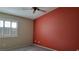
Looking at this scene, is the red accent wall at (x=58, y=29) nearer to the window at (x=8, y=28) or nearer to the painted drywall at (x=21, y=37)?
the painted drywall at (x=21, y=37)

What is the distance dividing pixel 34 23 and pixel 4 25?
1.54ft

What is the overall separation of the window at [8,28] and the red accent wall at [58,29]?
347mm

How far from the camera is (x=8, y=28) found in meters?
1.07

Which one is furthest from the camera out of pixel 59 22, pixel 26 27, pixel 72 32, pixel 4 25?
pixel 72 32

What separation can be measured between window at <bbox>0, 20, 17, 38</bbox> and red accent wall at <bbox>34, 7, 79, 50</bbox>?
347 mm

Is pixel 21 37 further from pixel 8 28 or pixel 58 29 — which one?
pixel 58 29

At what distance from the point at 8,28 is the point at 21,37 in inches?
9.9

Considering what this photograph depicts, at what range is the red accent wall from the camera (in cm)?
132

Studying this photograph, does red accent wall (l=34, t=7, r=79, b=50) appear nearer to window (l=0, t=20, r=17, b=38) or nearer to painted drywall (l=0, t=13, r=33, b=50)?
painted drywall (l=0, t=13, r=33, b=50)

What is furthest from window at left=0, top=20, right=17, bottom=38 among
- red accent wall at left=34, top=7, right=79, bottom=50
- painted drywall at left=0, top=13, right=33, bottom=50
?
red accent wall at left=34, top=7, right=79, bottom=50
